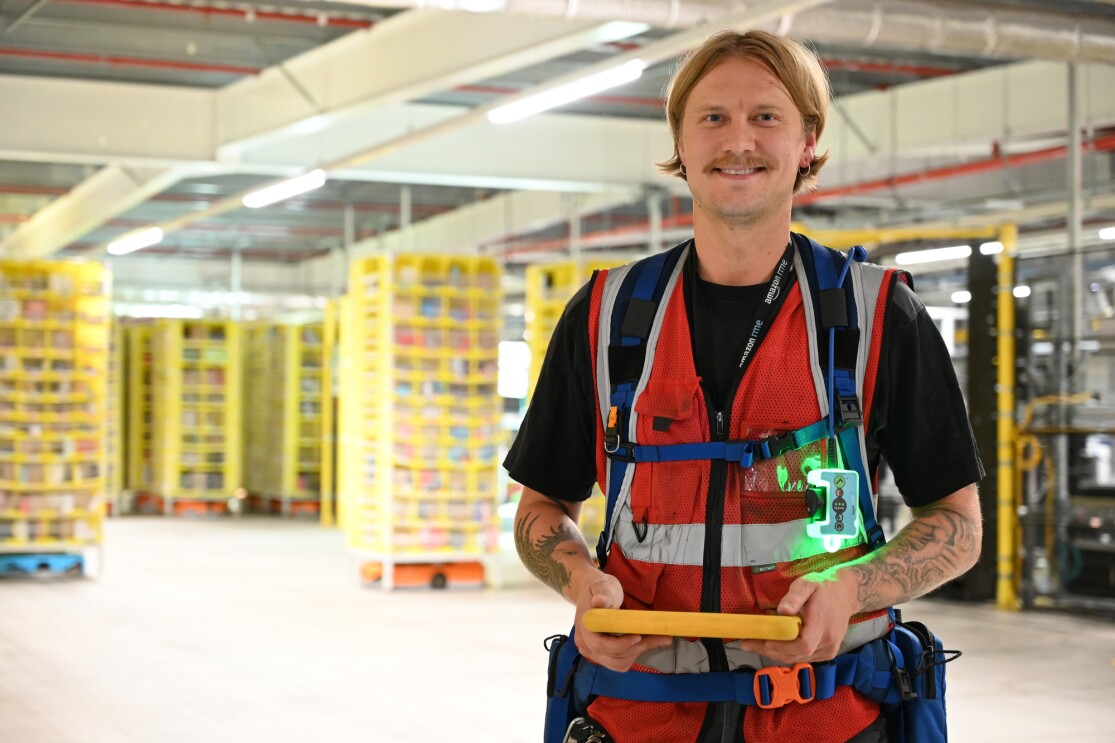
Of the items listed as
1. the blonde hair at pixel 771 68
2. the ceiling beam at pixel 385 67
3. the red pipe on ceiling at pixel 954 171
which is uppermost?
the ceiling beam at pixel 385 67

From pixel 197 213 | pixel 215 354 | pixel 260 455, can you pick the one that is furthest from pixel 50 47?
pixel 260 455

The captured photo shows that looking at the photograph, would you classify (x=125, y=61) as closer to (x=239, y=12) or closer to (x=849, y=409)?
(x=239, y=12)

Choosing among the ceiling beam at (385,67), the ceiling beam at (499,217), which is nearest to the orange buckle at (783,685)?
the ceiling beam at (385,67)

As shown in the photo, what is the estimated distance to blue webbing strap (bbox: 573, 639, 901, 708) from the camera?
6.49 feet

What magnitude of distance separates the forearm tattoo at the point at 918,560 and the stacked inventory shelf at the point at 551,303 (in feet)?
41.6

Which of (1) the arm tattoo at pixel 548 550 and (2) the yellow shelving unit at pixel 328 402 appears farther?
(2) the yellow shelving unit at pixel 328 402

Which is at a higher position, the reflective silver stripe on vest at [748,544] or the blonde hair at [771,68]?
the blonde hair at [771,68]

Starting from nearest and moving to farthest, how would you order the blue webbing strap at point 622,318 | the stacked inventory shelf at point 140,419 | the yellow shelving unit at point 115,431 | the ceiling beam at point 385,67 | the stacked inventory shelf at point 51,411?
the blue webbing strap at point 622,318 → the ceiling beam at point 385,67 → the stacked inventory shelf at point 51,411 → the yellow shelving unit at point 115,431 → the stacked inventory shelf at point 140,419

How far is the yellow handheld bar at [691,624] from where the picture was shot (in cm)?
176

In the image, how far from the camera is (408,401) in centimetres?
1380

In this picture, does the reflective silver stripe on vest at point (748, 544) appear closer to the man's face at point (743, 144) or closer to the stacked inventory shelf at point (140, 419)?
the man's face at point (743, 144)

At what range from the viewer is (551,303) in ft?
49.8

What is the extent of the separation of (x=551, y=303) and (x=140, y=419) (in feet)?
41.3

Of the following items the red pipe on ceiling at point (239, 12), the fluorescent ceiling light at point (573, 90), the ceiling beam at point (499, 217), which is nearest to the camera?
the fluorescent ceiling light at point (573, 90)
